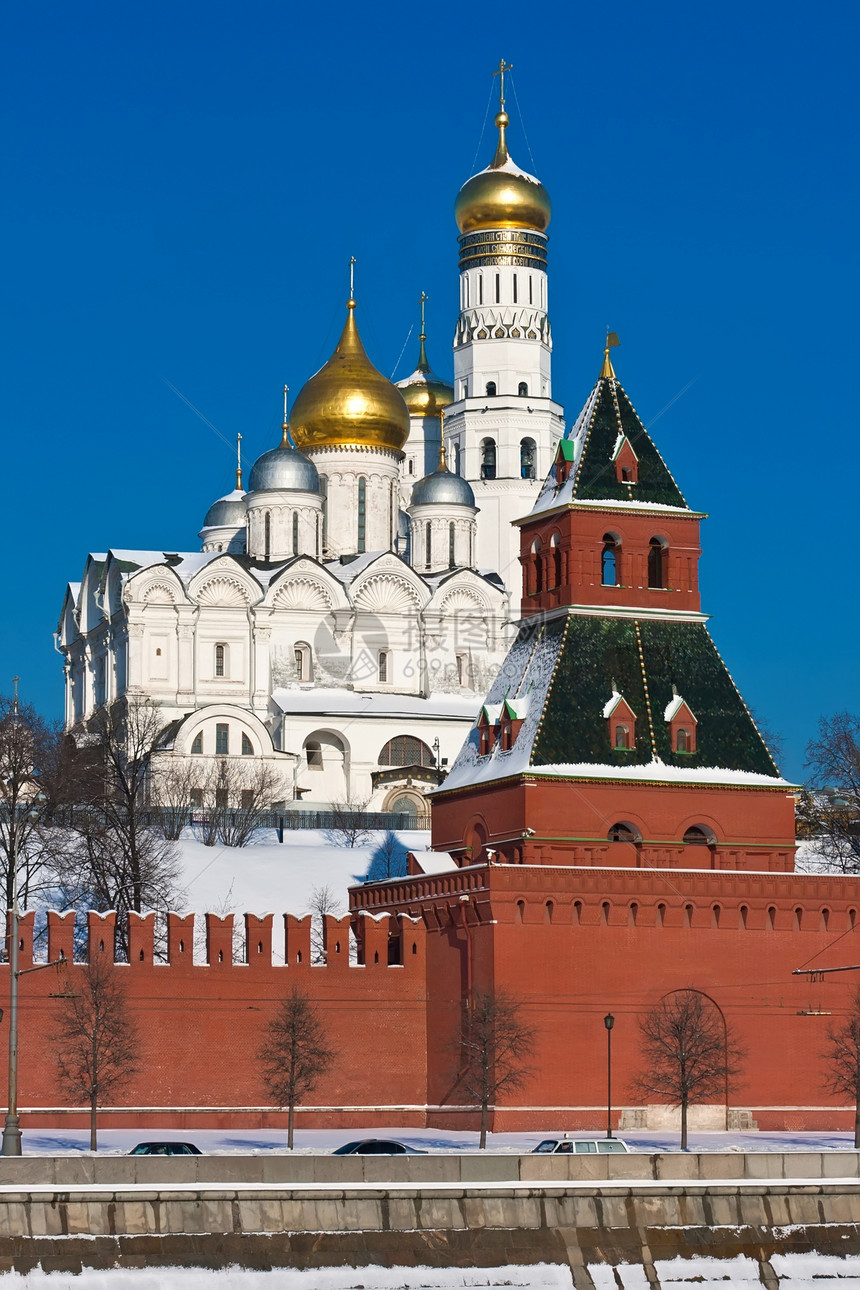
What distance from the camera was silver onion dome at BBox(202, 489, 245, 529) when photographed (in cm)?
9525

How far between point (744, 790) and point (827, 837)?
2154cm

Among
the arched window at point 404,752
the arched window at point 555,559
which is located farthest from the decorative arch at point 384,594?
the arched window at point 555,559

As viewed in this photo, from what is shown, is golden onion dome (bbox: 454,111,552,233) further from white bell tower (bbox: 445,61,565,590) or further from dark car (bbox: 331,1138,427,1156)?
dark car (bbox: 331,1138,427,1156)

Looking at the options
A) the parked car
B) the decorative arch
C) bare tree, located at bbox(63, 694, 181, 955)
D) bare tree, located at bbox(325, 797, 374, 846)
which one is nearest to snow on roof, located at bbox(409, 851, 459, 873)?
bare tree, located at bbox(63, 694, 181, 955)

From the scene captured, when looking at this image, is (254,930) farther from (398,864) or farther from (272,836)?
(272,836)

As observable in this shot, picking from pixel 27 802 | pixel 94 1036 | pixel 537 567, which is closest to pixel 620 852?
pixel 537 567

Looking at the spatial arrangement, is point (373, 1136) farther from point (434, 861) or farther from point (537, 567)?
point (537, 567)

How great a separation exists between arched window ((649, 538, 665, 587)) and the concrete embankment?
1795cm

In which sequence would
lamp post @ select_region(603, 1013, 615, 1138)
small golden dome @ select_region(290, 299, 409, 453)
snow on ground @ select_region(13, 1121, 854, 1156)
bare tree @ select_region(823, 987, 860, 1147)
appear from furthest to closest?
small golden dome @ select_region(290, 299, 409, 453) < bare tree @ select_region(823, 987, 860, 1147) < lamp post @ select_region(603, 1013, 615, 1138) < snow on ground @ select_region(13, 1121, 854, 1156)

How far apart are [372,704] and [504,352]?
17748 mm

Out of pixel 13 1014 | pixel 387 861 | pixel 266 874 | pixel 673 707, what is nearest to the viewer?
pixel 13 1014

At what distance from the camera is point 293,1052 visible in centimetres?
4528

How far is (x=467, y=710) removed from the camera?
86.2 meters

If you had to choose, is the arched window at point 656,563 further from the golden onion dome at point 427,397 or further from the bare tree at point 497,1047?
the golden onion dome at point 427,397
